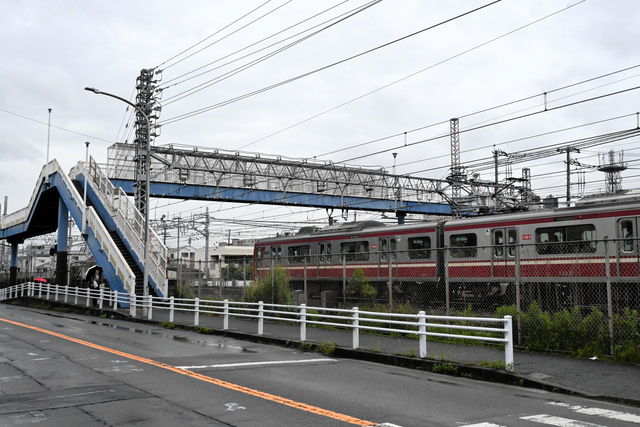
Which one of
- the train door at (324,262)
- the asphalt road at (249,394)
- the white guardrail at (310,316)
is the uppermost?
the train door at (324,262)

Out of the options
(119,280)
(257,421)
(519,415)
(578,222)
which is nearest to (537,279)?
(578,222)

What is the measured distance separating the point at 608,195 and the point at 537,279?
4162 mm

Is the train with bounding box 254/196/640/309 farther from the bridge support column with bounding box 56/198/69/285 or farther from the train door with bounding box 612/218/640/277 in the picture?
the bridge support column with bounding box 56/198/69/285

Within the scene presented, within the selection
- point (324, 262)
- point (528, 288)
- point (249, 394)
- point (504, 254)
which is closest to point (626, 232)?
point (528, 288)

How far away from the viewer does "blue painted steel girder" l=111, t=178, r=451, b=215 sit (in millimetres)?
38281

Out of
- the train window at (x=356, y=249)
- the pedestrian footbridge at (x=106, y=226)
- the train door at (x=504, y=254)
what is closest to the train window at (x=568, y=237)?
the train door at (x=504, y=254)

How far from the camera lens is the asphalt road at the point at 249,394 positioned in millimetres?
6871

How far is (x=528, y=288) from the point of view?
18.8 meters

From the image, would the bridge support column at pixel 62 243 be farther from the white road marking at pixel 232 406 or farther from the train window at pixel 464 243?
the white road marking at pixel 232 406

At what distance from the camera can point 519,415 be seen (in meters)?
7.13

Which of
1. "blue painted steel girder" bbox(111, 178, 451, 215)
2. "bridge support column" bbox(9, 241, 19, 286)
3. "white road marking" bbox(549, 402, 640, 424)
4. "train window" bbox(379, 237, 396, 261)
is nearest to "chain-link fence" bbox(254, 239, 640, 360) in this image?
"train window" bbox(379, 237, 396, 261)

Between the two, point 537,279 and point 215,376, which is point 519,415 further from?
point 537,279

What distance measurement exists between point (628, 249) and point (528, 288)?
326 cm

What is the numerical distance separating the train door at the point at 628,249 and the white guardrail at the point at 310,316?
17.5ft
